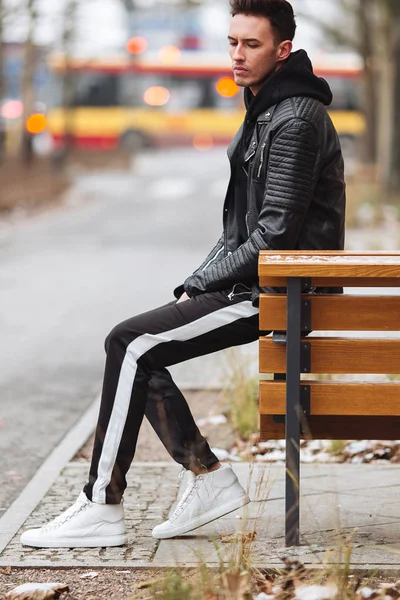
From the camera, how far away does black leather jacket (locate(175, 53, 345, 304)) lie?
405 centimetres

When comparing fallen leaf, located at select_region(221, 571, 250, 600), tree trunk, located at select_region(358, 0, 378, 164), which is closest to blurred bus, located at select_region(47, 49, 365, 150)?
tree trunk, located at select_region(358, 0, 378, 164)

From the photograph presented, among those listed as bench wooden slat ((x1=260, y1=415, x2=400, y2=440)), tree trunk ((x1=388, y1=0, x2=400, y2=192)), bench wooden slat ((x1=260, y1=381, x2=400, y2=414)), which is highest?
tree trunk ((x1=388, y1=0, x2=400, y2=192))

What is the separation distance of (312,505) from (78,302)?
21.6 ft

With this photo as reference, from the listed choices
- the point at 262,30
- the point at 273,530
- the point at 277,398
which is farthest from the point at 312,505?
the point at 262,30

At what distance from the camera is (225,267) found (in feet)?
13.8

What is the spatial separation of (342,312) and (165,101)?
138ft

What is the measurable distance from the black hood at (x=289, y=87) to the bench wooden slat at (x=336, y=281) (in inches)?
23.8

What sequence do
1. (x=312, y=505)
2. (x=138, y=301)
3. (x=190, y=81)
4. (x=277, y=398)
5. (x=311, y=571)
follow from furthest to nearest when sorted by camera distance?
(x=190, y=81) → (x=138, y=301) → (x=312, y=505) → (x=277, y=398) → (x=311, y=571)

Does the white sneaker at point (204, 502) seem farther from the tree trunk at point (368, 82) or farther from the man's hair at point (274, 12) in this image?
the tree trunk at point (368, 82)

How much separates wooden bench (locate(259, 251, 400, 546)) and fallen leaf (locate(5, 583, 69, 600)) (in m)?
0.82

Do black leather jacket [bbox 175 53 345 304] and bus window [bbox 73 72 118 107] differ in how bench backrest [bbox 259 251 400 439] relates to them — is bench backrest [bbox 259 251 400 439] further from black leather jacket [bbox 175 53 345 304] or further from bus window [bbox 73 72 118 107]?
bus window [bbox 73 72 118 107]

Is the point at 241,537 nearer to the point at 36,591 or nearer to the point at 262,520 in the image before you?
the point at 36,591

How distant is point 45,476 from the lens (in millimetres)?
5418

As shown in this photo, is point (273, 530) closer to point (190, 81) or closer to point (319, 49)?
point (190, 81)
